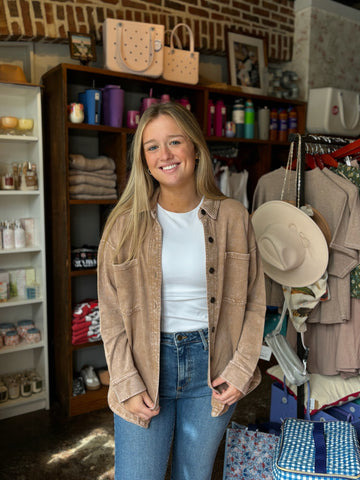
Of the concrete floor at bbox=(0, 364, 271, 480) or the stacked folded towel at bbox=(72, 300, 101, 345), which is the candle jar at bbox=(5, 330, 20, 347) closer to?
the stacked folded towel at bbox=(72, 300, 101, 345)

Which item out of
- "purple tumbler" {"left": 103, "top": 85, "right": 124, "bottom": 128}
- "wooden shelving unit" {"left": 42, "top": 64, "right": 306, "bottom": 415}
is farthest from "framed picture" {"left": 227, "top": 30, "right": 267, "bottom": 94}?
"purple tumbler" {"left": 103, "top": 85, "right": 124, "bottom": 128}

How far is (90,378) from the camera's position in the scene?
3.19 m

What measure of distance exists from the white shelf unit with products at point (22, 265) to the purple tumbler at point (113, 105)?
0.42 meters

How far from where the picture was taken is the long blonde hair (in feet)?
4.78

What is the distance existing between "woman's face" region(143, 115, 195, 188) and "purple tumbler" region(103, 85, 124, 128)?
63.0 inches

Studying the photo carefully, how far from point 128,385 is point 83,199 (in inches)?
68.2

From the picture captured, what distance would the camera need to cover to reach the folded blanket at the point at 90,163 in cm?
289

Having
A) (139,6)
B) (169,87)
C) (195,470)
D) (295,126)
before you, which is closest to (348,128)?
(295,126)

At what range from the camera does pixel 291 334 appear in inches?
93.7

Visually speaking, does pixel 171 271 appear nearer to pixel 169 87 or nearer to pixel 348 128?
pixel 169 87

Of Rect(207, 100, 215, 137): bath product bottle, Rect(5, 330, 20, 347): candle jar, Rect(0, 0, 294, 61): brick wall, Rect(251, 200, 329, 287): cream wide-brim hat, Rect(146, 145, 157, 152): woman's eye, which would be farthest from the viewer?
Rect(207, 100, 215, 137): bath product bottle

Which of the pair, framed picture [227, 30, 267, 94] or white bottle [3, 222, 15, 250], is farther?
framed picture [227, 30, 267, 94]

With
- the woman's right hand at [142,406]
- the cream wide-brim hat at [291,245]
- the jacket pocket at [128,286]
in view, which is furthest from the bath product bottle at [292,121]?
the woman's right hand at [142,406]

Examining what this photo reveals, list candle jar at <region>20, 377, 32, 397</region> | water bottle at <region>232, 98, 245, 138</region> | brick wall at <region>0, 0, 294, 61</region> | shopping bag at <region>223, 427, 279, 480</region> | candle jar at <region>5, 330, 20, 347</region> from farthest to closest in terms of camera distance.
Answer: water bottle at <region>232, 98, 245, 138</region>, candle jar at <region>20, 377, 32, 397</region>, candle jar at <region>5, 330, 20, 347</region>, brick wall at <region>0, 0, 294, 61</region>, shopping bag at <region>223, 427, 279, 480</region>
